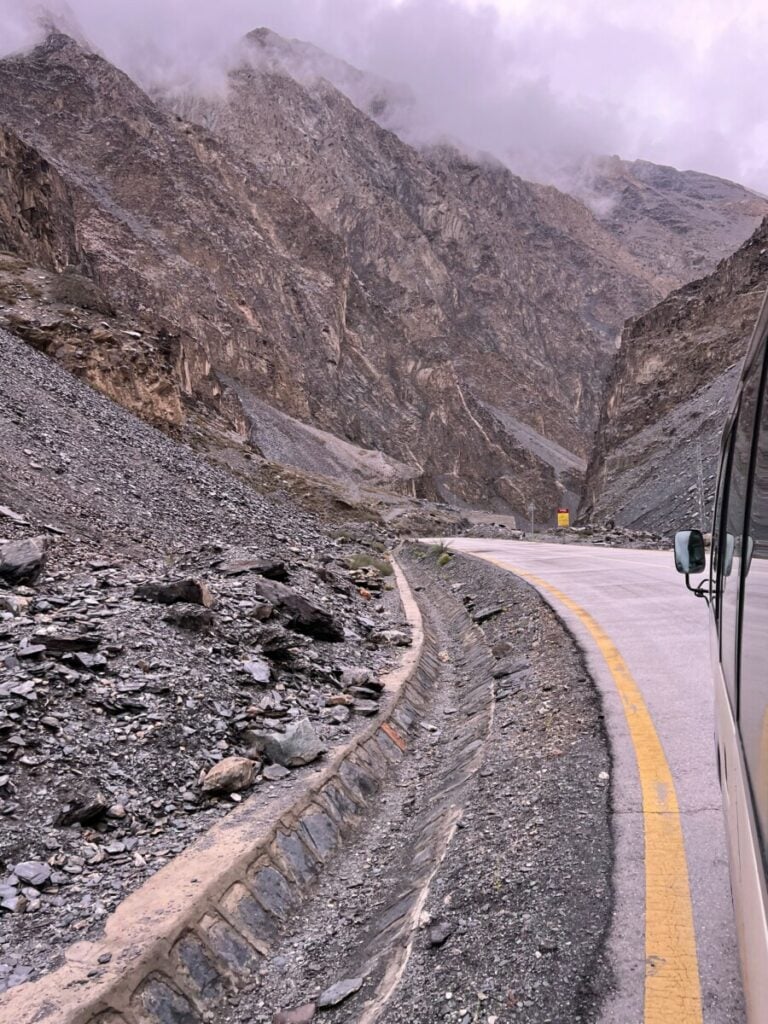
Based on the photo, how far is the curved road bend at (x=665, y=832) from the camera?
2.35m

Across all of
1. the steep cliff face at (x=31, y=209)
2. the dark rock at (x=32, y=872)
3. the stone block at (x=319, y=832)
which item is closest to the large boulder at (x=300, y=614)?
the stone block at (x=319, y=832)

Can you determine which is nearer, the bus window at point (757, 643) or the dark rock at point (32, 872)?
the bus window at point (757, 643)

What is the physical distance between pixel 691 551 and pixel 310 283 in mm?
81150

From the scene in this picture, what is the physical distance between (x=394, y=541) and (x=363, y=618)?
70.8 feet

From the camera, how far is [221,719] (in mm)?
5668

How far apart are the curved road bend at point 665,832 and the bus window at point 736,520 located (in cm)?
85

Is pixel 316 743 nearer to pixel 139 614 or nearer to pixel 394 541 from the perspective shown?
pixel 139 614

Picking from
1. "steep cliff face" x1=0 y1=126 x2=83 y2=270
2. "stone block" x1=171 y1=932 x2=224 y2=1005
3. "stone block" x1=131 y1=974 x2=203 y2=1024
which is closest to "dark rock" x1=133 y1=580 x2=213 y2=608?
"stone block" x1=171 y1=932 x2=224 y2=1005

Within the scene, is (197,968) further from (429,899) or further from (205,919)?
(429,899)

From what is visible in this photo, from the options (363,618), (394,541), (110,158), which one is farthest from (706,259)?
(363,618)

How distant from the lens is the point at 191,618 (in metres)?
6.93

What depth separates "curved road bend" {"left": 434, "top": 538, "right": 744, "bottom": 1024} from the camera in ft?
7.72

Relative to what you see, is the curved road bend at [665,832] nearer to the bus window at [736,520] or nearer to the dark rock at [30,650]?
the bus window at [736,520]

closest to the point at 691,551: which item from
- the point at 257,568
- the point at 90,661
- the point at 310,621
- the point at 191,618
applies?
the point at 90,661
